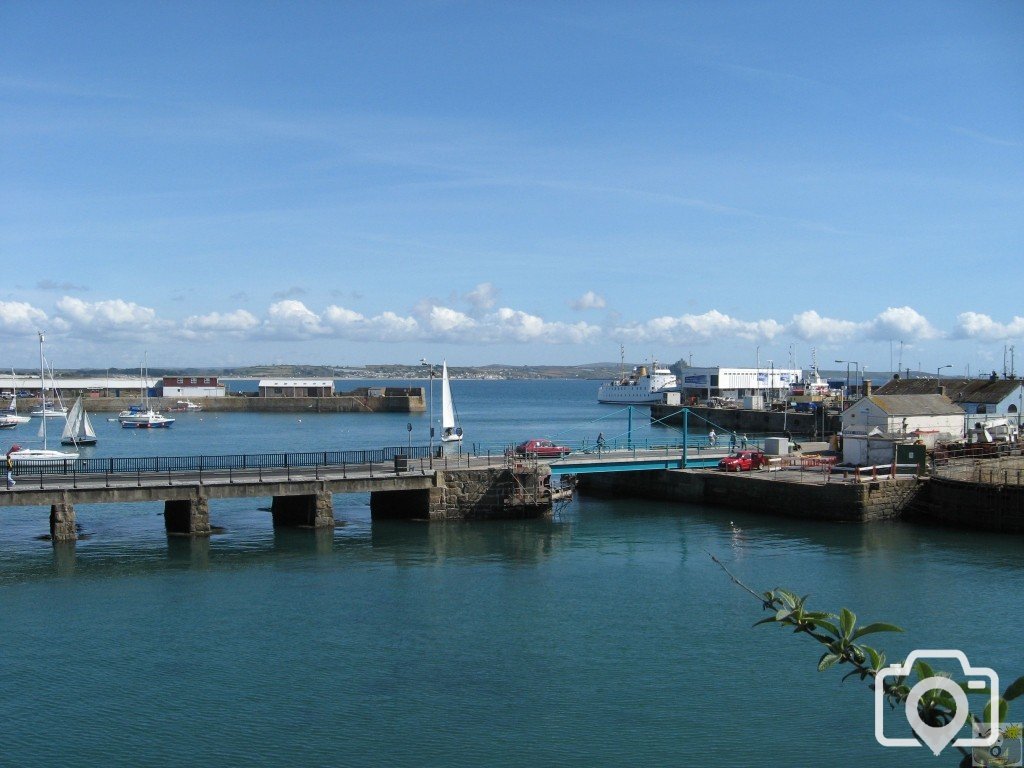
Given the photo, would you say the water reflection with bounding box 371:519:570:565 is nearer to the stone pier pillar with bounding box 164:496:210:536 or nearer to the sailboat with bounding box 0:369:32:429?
the stone pier pillar with bounding box 164:496:210:536

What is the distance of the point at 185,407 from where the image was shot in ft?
519

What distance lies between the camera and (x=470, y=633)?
2895 cm

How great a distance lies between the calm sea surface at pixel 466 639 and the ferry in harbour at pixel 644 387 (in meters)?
133

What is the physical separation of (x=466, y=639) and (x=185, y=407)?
458 ft

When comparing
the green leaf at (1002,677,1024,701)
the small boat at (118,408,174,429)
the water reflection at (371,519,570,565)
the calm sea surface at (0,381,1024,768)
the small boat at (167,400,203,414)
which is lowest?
the calm sea surface at (0,381,1024,768)

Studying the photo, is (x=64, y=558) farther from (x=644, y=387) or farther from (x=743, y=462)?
(x=644, y=387)

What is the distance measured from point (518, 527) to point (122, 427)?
96.9 m

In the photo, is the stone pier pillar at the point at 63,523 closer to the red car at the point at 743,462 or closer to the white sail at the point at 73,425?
the red car at the point at 743,462

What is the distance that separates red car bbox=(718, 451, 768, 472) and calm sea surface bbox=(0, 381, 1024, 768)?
219 inches

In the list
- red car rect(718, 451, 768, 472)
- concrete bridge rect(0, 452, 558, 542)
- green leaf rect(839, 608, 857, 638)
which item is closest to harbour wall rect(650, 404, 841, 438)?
red car rect(718, 451, 768, 472)

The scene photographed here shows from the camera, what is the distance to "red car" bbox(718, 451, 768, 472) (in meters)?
54.1

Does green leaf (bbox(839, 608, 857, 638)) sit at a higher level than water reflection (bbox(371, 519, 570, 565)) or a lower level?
higher

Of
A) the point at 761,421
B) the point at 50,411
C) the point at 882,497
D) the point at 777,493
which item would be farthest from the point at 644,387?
the point at 882,497

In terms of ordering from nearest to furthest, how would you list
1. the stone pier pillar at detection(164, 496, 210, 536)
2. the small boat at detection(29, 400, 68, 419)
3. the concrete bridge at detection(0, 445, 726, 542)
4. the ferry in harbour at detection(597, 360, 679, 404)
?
the concrete bridge at detection(0, 445, 726, 542) < the stone pier pillar at detection(164, 496, 210, 536) < the small boat at detection(29, 400, 68, 419) < the ferry in harbour at detection(597, 360, 679, 404)
